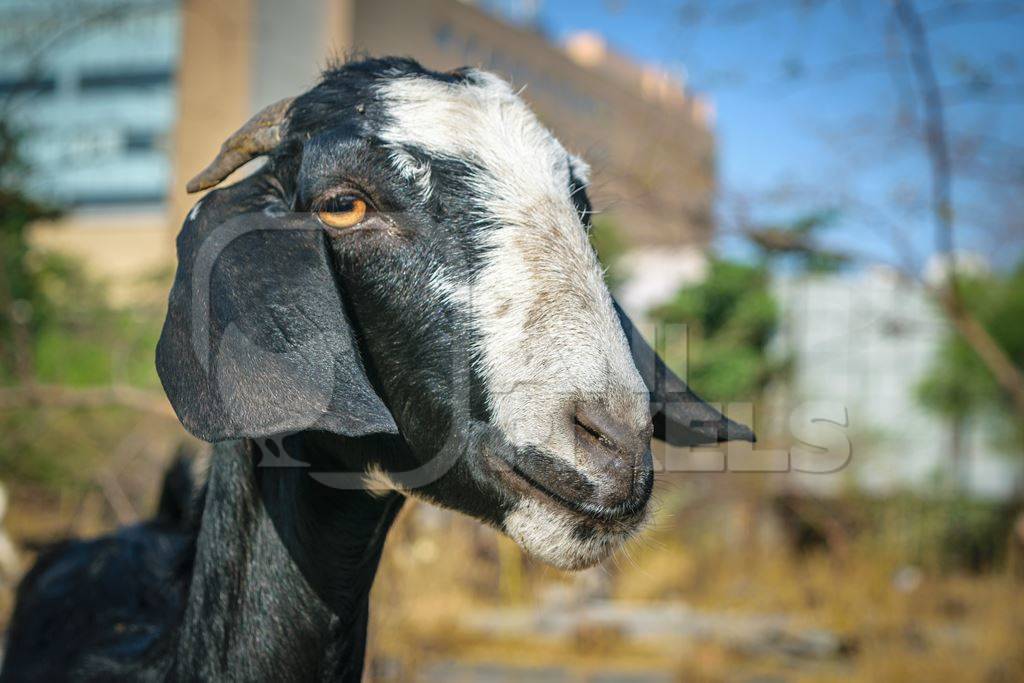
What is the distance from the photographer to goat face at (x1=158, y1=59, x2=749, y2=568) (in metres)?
1.72

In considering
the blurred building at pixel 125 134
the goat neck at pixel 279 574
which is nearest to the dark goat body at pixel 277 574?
the goat neck at pixel 279 574

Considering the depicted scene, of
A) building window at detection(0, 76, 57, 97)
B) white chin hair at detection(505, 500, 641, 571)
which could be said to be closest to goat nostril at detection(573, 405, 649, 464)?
white chin hair at detection(505, 500, 641, 571)

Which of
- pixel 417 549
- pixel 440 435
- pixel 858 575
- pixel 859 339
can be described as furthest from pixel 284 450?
pixel 859 339

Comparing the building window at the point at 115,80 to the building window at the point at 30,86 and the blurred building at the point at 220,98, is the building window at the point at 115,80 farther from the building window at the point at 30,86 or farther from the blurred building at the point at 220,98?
the building window at the point at 30,86

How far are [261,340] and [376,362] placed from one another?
267 mm

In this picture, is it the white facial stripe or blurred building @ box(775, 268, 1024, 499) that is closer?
the white facial stripe

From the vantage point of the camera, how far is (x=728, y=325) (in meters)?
15.0

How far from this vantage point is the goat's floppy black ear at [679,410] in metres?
2.39

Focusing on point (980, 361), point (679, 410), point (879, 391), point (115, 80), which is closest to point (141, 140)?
point (115, 80)

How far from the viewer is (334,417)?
1.69 metres

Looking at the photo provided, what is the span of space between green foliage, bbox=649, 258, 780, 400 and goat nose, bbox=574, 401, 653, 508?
40.3 ft

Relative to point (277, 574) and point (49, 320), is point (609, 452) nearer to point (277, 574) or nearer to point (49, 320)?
point (277, 574)

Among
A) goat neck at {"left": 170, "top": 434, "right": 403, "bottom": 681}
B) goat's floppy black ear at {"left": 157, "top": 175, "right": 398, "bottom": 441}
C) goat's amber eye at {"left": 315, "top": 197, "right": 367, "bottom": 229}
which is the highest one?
goat's amber eye at {"left": 315, "top": 197, "right": 367, "bottom": 229}

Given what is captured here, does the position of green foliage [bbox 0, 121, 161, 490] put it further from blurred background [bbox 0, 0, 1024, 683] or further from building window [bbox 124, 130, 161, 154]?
building window [bbox 124, 130, 161, 154]
